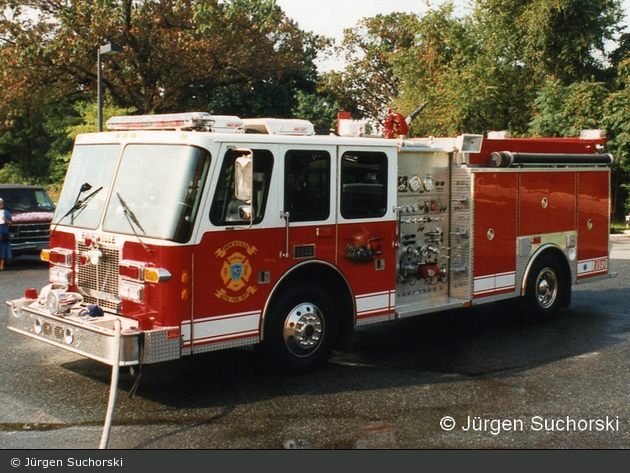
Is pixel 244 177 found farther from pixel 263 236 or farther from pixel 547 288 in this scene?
pixel 547 288

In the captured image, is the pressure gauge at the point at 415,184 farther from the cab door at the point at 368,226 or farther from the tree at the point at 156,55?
the tree at the point at 156,55

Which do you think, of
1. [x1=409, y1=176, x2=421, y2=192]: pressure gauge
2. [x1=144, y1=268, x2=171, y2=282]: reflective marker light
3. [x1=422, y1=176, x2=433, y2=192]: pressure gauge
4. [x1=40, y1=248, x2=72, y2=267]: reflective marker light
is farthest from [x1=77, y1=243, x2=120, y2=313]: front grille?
[x1=422, y1=176, x2=433, y2=192]: pressure gauge

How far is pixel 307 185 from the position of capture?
7520 millimetres

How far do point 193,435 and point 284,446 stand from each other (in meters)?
0.73

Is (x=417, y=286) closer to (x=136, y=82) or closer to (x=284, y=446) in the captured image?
(x=284, y=446)

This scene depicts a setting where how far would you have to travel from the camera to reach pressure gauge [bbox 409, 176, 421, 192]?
8.86 meters

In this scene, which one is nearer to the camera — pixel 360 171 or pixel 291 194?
pixel 291 194

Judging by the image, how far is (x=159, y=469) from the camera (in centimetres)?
532

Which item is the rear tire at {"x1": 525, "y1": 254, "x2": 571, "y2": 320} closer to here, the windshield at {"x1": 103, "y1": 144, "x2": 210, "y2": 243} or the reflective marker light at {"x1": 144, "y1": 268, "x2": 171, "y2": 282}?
the windshield at {"x1": 103, "y1": 144, "x2": 210, "y2": 243}

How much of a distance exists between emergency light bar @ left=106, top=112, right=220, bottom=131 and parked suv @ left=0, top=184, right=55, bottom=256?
927 cm

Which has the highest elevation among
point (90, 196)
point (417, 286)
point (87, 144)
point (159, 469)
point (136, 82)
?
point (136, 82)

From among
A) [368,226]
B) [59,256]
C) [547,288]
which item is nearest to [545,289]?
[547,288]

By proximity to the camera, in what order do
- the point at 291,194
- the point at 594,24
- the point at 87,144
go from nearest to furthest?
1. the point at 291,194
2. the point at 87,144
3. the point at 594,24

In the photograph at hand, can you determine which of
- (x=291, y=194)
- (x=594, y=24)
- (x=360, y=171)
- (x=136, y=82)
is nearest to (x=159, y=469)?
(x=291, y=194)
